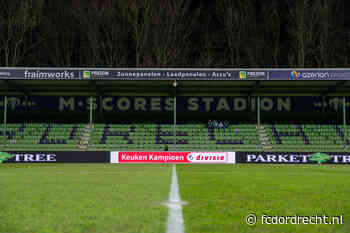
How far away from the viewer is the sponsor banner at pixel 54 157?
24766mm

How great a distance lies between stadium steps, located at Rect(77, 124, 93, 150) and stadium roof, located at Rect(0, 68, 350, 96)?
3089 mm

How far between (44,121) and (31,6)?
998cm

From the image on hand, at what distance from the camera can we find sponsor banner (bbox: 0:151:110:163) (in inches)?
975

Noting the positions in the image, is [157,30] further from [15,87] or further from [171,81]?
[15,87]

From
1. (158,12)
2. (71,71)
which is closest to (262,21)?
(158,12)

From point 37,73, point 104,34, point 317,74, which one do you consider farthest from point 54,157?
point 317,74

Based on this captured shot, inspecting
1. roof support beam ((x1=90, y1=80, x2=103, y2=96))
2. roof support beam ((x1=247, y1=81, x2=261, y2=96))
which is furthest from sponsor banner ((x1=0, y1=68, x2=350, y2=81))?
roof support beam ((x1=90, y1=80, x2=103, y2=96))

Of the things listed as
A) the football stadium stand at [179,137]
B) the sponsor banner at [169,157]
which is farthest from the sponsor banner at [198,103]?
the sponsor banner at [169,157]

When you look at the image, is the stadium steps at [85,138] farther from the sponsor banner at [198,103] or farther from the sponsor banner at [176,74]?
the sponsor banner at [176,74]

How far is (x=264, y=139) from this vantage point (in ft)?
99.0

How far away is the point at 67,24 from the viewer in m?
35.8

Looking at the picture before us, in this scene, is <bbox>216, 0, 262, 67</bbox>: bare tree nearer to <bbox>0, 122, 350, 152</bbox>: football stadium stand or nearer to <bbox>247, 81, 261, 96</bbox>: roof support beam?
<bbox>247, 81, 261, 96</bbox>: roof support beam

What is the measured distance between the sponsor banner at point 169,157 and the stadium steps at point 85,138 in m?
4.60

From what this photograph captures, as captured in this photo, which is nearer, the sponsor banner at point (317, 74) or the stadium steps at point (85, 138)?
the sponsor banner at point (317, 74)
